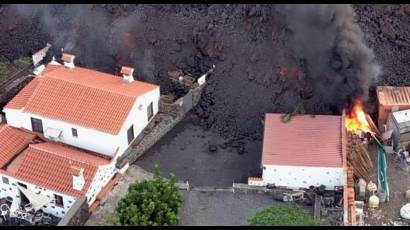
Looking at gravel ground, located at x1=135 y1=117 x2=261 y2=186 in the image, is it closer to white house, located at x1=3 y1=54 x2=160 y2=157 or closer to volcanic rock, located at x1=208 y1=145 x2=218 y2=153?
volcanic rock, located at x1=208 y1=145 x2=218 y2=153

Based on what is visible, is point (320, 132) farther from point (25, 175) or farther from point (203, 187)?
point (25, 175)

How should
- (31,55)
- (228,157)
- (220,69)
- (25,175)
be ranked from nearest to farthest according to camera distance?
(25,175)
(228,157)
(220,69)
(31,55)

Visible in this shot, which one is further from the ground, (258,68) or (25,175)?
(258,68)

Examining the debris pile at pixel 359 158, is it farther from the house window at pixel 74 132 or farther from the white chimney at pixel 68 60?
the white chimney at pixel 68 60

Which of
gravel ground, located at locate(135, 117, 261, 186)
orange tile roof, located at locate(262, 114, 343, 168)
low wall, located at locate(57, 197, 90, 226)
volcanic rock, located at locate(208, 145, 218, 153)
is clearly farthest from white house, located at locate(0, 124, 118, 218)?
orange tile roof, located at locate(262, 114, 343, 168)

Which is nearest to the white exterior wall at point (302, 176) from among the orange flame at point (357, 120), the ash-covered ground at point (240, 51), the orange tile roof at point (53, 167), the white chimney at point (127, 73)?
the ash-covered ground at point (240, 51)

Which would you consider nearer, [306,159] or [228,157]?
[306,159]
